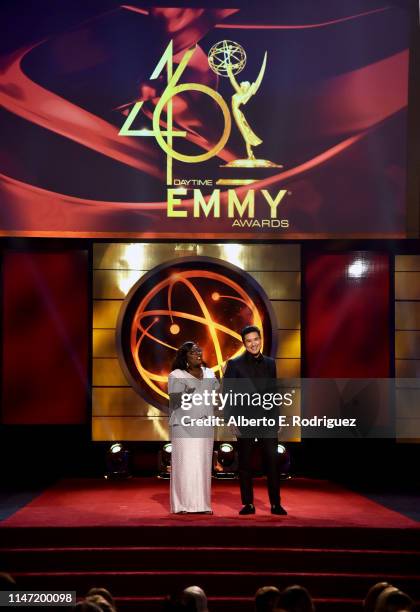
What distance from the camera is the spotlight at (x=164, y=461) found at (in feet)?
29.6

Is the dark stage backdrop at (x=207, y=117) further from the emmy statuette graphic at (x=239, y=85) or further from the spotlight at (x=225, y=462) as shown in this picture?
the spotlight at (x=225, y=462)

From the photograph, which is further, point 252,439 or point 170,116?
point 170,116

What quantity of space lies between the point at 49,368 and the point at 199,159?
267cm

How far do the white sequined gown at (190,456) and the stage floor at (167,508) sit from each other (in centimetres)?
14

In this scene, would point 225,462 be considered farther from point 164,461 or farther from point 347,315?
point 347,315
